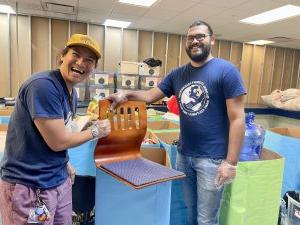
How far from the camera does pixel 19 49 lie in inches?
216

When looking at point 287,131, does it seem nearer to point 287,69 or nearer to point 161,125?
point 161,125

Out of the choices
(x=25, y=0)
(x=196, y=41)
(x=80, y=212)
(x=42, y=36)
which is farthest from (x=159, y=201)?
(x=42, y=36)

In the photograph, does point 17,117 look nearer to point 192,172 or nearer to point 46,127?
point 46,127

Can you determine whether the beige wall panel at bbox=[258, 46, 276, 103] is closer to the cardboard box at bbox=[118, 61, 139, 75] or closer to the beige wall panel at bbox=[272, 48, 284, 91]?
the beige wall panel at bbox=[272, 48, 284, 91]

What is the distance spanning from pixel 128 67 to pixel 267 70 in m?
4.55

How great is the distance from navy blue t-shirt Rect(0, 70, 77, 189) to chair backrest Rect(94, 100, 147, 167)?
1.11 ft

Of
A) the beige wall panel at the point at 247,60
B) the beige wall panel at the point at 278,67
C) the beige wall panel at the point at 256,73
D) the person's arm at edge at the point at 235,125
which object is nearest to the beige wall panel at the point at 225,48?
the beige wall panel at the point at 247,60

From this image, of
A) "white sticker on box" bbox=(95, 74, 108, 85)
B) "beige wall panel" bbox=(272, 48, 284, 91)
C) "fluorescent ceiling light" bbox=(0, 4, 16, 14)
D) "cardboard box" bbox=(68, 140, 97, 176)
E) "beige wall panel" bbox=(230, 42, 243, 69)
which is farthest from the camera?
"beige wall panel" bbox=(272, 48, 284, 91)

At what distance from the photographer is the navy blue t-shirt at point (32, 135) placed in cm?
105

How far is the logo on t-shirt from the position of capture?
152cm

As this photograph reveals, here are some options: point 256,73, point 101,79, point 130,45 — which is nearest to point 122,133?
point 101,79

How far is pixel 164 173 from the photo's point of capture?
51.2 inches

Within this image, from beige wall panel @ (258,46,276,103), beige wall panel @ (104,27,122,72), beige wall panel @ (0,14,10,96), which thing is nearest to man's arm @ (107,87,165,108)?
beige wall panel @ (104,27,122,72)

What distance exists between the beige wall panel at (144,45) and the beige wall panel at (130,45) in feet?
0.34
